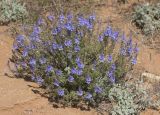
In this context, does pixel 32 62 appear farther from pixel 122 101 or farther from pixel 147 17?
pixel 147 17

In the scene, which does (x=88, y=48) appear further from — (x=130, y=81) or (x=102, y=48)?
(x=130, y=81)

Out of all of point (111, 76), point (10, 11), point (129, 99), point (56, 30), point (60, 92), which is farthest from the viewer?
point (10, 11)

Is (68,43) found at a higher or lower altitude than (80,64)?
higher

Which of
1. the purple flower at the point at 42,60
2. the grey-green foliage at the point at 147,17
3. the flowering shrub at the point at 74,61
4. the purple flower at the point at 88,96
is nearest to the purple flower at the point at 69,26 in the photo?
the flowering shrub at the point at 74,61

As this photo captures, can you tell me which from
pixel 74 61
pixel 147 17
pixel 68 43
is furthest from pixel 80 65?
pixel 147 17

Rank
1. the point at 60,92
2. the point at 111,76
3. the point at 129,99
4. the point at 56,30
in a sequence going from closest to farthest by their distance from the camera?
the point at 60,92, the point at 111,76, the point at 129,99, the point at 56,30

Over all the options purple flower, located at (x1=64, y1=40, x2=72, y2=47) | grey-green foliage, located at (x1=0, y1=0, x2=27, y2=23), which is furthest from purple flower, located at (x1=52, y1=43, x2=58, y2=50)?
grey-green foliage, located at (x1=0, y1=0, x2=27, y2=23)

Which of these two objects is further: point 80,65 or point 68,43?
point 68,43

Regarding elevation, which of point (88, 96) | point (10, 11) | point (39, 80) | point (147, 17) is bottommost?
point (88, 96)
